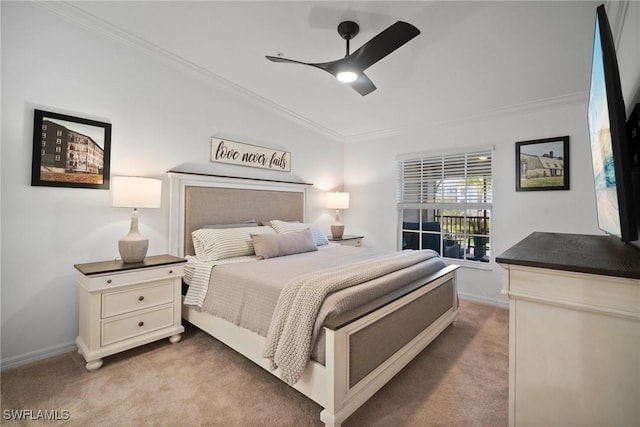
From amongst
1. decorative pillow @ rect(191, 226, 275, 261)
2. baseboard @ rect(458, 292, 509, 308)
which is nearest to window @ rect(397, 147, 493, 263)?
baseboard @ rect(458, 292, 509, 308)

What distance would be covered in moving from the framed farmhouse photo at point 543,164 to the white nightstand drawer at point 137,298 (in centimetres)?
401

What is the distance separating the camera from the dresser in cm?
83

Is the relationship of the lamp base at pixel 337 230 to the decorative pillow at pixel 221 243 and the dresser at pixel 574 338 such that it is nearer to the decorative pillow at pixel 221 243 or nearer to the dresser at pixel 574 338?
the decorative pillow at pixel 221 243

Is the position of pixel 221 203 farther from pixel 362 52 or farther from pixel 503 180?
pixel 503 180

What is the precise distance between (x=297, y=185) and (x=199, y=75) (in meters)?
1.81

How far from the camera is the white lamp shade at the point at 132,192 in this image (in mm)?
2188

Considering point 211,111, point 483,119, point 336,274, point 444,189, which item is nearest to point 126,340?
point 336,274

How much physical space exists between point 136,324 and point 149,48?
241 centimetres

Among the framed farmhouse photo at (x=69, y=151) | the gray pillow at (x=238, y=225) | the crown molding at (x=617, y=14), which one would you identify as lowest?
the gray pillow at (x=238, y=225)

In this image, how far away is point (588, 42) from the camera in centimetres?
223

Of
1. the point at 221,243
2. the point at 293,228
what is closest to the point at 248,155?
the point at 293,228

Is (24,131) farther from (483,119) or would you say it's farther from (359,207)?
(483,119)

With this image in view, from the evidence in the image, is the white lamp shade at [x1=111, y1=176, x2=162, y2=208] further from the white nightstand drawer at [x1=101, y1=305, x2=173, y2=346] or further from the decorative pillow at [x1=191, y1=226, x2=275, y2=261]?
the white nightstand drawer at [x1=101, y1=305, x2=173, y2=346]

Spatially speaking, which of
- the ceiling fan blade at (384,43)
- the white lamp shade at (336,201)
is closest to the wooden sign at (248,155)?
the white lamp shade at (336,201)
